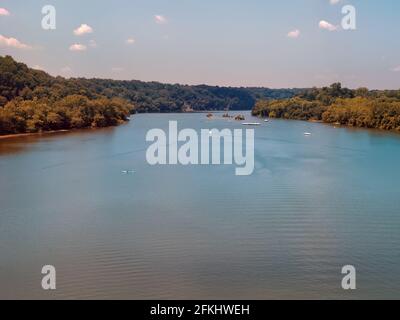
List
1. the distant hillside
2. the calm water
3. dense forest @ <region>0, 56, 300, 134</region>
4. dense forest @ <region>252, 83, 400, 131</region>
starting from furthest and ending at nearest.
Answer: the distant hillside, dense forest @ <region>252, 83, 400, 131</region>, dense forest @ <region>0, 56, 300, 134</region>, the calm water

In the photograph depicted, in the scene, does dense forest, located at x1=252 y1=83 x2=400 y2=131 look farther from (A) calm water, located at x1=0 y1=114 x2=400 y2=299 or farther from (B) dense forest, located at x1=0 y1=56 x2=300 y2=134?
(A) calm water, located at x1=0 y1=114 x2=400 y2=299

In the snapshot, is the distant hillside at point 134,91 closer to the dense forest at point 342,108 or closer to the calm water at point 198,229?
the dense forest at point 342,108

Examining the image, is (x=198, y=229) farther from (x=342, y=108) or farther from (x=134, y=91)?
(x=134, y=91)

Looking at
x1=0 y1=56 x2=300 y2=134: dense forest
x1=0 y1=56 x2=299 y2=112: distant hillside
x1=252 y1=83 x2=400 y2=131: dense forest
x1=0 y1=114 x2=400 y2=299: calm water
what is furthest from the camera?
x1=0 y1=56 x2=299 y2=112: distant hillside

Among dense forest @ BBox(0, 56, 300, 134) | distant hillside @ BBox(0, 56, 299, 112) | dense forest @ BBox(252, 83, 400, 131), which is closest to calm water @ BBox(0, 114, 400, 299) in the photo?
dense forest @ BBox(0, 56, 300, 134)

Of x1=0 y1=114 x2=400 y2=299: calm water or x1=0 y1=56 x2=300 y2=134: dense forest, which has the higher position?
x1=0 y1=56 x2=300 y2=134: dense forest

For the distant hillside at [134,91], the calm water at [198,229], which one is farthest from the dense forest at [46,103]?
the calm water at [198,229]

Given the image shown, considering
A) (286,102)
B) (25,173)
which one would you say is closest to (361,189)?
(25,173)
